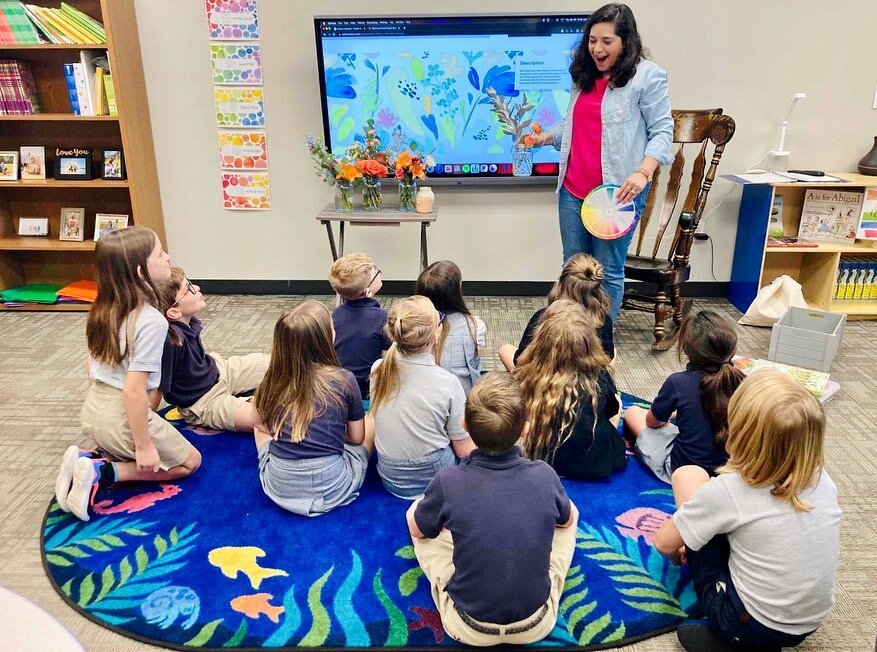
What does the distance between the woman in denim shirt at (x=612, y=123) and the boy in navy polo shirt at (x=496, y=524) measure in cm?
174

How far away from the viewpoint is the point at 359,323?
8.33ft

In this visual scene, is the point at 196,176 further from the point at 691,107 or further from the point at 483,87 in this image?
the point at 691,107

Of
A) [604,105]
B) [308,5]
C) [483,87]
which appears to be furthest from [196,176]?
[604,105]

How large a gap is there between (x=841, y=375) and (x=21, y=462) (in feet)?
11.2

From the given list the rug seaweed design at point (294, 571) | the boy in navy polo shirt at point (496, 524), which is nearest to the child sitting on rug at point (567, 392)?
the rug seaweed design at point (294, 571)

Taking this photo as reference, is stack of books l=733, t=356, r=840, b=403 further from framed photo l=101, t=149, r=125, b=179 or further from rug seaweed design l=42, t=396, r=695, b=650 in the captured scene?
framed photo l=101, t=149, r=125, b=179

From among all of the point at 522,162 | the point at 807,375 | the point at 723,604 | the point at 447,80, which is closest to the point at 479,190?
the point at 522,162

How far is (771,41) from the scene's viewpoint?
143 inches

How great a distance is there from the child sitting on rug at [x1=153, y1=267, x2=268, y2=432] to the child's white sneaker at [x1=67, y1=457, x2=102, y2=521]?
1.14 feet

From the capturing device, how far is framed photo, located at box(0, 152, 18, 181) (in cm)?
386

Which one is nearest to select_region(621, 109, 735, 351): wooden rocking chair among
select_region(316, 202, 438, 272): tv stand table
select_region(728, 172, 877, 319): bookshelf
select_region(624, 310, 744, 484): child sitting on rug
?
select_region(728, 172, 877, 319): bookshelf

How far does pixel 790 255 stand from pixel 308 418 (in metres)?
3.22

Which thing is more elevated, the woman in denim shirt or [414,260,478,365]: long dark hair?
the woman in denim shirt

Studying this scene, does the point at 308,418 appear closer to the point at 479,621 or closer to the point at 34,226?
the point at 479,621
